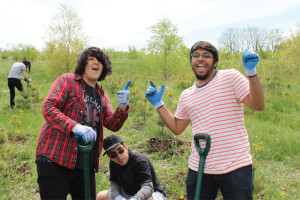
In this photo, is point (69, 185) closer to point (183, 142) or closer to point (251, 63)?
point (251, 63)

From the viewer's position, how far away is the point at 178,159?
3479 millimetres

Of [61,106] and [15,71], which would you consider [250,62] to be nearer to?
[61,106]

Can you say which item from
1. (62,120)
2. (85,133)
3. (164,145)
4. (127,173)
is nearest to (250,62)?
(85,133)

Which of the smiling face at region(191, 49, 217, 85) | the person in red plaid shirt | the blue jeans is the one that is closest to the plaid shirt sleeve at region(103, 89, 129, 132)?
the person in red plaid shirt

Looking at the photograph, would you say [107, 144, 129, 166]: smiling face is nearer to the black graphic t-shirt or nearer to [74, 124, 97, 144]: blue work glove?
the black graphic t-shirt

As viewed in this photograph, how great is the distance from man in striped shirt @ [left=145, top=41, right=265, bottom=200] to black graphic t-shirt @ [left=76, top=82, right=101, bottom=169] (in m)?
0.64

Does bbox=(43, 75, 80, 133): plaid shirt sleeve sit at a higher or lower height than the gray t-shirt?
lower

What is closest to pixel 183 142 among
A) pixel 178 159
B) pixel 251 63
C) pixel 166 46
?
pixel 178 159

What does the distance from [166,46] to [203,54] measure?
1257cm

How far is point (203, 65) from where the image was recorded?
1565mm

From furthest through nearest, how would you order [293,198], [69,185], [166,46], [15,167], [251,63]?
[166,46]
[15,167]
[293,198]
[69,185]
[251,63]

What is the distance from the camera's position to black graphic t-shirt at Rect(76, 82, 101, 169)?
163cm

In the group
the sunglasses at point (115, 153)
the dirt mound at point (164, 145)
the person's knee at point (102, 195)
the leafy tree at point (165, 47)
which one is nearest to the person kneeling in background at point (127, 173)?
the sunglasses at point (115, 153)

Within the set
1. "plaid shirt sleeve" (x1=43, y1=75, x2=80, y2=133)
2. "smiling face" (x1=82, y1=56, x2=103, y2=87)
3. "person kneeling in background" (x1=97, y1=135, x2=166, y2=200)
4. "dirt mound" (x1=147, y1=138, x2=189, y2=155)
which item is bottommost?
"dirt mound" (x1=147, y1=138, x2=189, y2=155)
